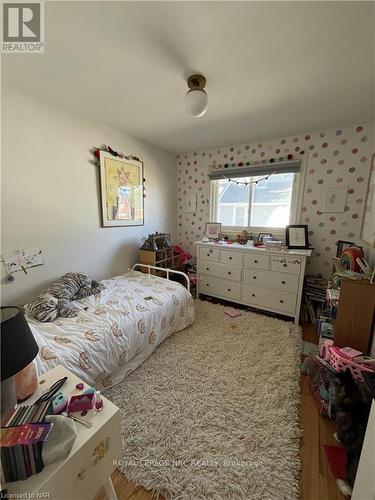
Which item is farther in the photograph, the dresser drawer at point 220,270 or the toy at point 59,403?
the dresser drawer at point 220,270

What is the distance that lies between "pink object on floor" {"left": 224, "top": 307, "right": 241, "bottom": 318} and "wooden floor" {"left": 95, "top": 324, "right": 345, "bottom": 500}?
3.99 ft

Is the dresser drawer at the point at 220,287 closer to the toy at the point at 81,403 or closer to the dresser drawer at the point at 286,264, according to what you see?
the dresser drawer at the point at 286,264

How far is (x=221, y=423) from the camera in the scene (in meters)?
1.34

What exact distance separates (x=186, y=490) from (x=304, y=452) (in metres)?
0.72

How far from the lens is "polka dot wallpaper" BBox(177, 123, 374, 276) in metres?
2.34

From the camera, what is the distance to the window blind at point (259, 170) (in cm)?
266

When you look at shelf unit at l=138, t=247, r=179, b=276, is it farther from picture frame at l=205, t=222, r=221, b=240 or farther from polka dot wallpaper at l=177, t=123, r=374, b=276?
polka dot wallpaper at l=177, t=123, r=374, b=276

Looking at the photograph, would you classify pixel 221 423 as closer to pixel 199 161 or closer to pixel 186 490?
pixel 186 490

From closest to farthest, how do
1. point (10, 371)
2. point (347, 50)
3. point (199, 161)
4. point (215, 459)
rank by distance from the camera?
point (10, 371)
point (215, 459)
point (347, 50)
point (199, 161)

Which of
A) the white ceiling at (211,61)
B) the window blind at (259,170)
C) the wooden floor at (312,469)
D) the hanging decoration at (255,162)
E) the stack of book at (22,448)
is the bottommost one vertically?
the wooden floor at (312,469)

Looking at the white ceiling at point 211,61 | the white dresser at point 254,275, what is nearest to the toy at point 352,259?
the white dresser at point 254,275

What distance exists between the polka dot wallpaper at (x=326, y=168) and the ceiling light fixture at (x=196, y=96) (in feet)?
5.44

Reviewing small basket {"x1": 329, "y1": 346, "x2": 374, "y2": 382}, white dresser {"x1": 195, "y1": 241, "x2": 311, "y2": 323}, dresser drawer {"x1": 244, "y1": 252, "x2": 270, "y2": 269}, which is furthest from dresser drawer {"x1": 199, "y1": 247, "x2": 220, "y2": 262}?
small basket {"x1": 329, "y1": 346, "x2": 374, "y2": 382}

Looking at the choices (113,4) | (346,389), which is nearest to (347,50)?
(113,4)
